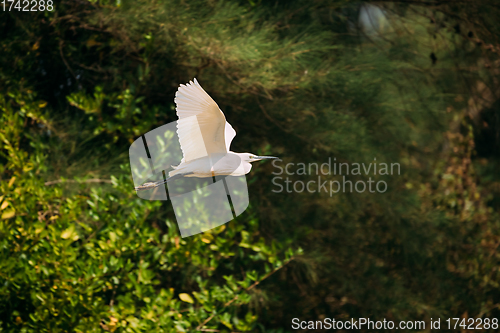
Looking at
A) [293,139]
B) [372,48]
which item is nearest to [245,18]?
[293,139]

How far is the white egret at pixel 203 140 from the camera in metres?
0.80

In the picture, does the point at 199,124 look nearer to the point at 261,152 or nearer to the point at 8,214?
the point at 8,214

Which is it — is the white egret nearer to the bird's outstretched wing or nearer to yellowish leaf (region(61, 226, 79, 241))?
the bird's outstretched wing

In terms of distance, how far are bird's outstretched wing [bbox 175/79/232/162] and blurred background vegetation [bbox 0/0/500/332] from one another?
721 mm

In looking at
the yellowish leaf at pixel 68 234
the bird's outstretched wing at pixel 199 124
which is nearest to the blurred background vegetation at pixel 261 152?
the yellowish leaf at pixel 68 234

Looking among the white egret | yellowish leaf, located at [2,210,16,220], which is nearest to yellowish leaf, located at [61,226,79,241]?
yellowish leaf, located at [2,210,16,220]

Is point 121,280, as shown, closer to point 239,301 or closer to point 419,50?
point 239,301

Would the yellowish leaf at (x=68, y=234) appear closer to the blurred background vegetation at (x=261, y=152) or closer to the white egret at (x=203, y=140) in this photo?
the blurred background vegetation at (x=261, y=152)

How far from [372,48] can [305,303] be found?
4.44 feet

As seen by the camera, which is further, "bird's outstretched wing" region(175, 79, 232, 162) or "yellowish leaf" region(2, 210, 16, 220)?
"yellowish leaf" region(2, 210, 16, 220)

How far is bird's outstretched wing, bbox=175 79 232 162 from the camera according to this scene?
0.83 meters

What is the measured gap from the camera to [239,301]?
1.64 m

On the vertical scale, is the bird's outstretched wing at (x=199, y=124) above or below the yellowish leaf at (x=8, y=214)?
above

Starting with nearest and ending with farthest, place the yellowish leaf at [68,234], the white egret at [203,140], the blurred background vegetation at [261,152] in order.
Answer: the white egret at [203,140] < the yellowish leaf at [68,234] < the blurred background vegetation at [261,152]
